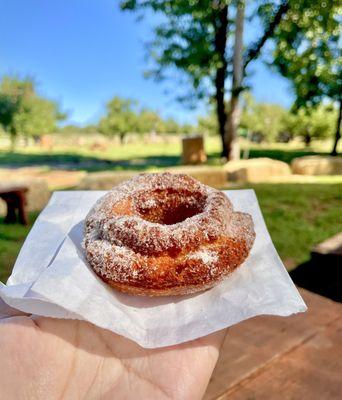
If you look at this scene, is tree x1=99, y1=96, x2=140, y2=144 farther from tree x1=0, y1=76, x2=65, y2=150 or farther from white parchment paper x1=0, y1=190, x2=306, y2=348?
white parchment paper x1=0, y1=190, x2=306, y2=348

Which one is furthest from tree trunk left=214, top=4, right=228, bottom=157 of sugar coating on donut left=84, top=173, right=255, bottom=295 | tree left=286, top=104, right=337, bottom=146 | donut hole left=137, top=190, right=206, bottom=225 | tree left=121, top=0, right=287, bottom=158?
tree left=286, top=104, right=337, bottom=146

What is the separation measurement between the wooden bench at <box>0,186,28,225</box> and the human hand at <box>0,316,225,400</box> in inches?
286

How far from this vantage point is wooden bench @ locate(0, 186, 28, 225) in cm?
872

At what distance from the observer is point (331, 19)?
1672 cm

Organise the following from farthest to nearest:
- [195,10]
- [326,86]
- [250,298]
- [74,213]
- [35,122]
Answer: [35,122] → [326,86] → [195,10] → [74,213] → [250,298]

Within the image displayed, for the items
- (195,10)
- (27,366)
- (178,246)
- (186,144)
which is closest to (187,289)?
(178,246)

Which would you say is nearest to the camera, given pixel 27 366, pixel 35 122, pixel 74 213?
pixel 27 366

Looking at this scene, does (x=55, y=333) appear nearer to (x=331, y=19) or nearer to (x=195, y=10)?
(x=195, y=10)

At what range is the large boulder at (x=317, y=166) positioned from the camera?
1664cm

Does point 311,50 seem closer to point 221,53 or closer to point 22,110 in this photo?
point 221,53

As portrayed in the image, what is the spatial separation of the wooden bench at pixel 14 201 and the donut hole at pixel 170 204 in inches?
271

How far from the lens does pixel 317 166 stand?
16672 mm

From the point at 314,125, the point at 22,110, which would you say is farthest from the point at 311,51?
the point at 22,110

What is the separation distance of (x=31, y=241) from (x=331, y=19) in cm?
1776
